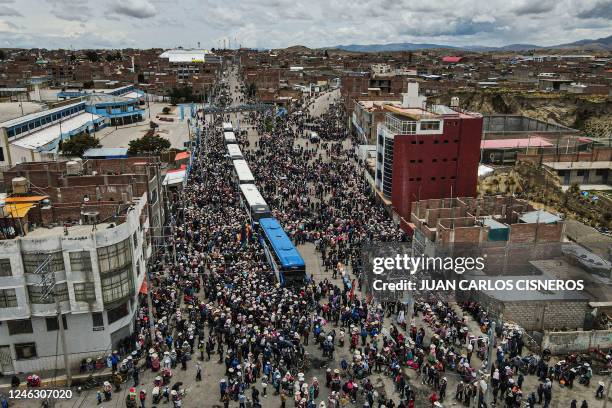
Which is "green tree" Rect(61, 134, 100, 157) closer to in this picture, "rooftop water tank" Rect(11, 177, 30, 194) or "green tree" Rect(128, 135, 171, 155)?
"green tree" Rect(128, 135, 171, 155)

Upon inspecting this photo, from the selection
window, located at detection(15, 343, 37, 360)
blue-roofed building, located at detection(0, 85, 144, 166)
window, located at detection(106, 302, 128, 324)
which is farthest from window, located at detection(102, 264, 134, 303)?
blue-roofed building, located at detection(0, 85, 144, 166)

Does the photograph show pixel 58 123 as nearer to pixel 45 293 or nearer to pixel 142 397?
pixel 45 293

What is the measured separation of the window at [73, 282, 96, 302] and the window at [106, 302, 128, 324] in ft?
4.47

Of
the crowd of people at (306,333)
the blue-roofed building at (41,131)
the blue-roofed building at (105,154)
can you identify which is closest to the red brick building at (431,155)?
the crowd of people at (306,333)

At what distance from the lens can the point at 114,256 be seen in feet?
73.4

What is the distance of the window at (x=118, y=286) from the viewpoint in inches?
875

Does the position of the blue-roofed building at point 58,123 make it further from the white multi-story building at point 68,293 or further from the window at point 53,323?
the window at point 53,323

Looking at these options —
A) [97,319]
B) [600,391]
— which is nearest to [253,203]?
[97,319]

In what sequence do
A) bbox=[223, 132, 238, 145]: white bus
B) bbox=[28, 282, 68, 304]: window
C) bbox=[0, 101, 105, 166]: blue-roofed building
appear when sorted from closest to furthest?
bbox=[28, 282, 68, 304]: window, bbox=[0, 101, 105, 166]: blue-roofed building, bbox=[223, 132, 238, 145]: white bus

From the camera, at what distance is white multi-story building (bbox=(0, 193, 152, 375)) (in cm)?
2100

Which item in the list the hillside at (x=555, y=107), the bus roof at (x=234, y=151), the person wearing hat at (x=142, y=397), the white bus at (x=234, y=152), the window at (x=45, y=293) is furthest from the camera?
the hillside at (x=555, y=107)

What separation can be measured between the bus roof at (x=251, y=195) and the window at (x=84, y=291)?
1642cm

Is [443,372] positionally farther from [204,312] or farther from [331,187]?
[331,187]

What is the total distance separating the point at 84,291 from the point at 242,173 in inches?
996
